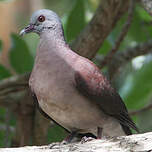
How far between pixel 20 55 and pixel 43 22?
1057 mm

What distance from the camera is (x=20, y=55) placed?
5.82 meters

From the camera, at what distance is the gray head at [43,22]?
4863mm

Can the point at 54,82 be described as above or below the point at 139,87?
below

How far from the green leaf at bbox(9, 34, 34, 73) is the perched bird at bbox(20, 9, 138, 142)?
993 millimetres

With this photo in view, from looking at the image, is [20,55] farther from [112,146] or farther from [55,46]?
[112,146]

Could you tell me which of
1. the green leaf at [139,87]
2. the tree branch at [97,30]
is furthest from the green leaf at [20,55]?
the green leaf at [139,87]

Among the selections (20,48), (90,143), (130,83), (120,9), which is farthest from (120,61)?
(90,143)

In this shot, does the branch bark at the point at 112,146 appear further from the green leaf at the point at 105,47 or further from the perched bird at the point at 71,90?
the green leaf at the point at 105,47

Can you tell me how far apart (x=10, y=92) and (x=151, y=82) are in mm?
1850

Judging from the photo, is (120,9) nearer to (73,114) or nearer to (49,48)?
(49,48)

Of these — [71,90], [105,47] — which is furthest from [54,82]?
[105,47]

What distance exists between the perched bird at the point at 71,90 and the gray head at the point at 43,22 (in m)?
0.01

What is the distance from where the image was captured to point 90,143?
368 cm

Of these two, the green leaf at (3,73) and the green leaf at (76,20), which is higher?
the green leaf at (76,20)
